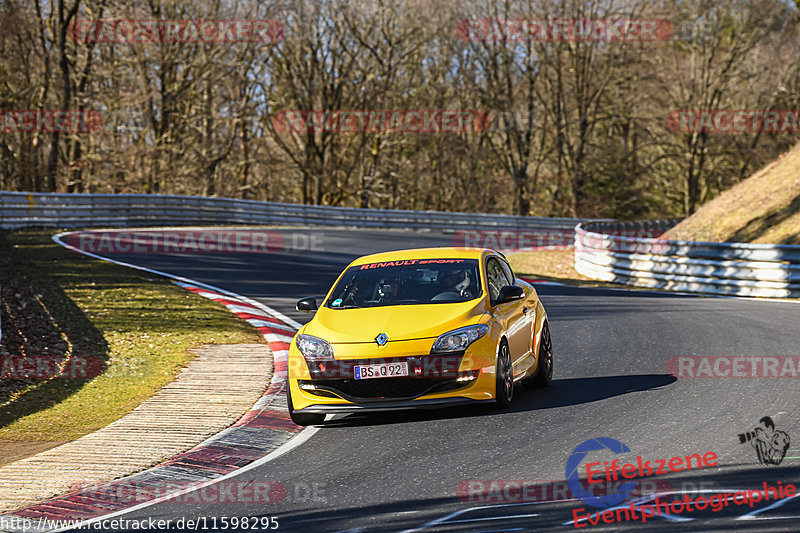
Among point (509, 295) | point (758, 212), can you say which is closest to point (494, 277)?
point (509, 295)

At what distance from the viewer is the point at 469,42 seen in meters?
52.8

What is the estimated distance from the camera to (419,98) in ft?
173

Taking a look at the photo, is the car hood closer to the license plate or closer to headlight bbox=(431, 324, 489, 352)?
headlight bbox=(431, 324, 489, 352)

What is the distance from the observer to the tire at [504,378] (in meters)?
8.50

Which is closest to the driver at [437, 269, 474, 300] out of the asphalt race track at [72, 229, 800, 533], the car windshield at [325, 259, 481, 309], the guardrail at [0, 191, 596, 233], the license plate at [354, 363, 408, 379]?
the car windshield at [325, 259, 481, 309]

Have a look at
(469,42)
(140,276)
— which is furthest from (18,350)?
(469,42)

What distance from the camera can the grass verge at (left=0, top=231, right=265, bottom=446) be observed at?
9.59 meters

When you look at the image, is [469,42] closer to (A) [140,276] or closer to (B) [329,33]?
(B) [329,33]

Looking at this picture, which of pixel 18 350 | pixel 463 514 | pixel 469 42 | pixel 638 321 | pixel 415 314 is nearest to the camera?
pixel 463 514

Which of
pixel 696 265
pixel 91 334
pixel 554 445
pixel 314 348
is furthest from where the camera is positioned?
pixel 696 265

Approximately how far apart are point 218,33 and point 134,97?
554 centimetres

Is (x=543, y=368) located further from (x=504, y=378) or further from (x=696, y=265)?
(x=696, y=265)

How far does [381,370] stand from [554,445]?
1.66m

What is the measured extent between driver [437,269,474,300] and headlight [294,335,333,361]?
4.72 feet
